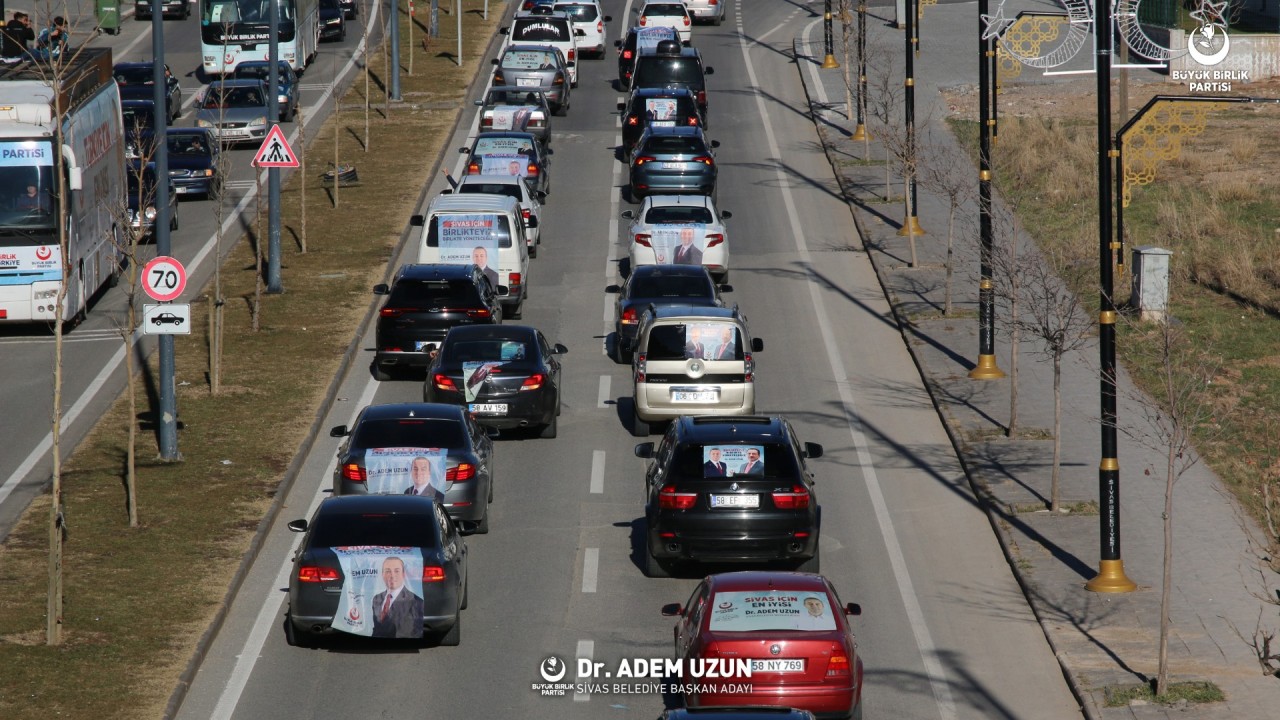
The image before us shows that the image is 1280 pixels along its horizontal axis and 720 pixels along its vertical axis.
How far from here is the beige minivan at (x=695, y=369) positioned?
21984 millimetres

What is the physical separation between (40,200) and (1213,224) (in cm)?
2251

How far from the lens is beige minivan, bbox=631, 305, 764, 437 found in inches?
866

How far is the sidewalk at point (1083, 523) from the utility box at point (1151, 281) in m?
1.64

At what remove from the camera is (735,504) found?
54.3 feet

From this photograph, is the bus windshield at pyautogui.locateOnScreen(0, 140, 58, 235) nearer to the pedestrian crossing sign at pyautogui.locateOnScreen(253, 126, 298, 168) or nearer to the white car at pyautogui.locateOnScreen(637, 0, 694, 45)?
the pedestrian crossing sign at pyautogui.locateOnScreen(253, 126, 298, 168)

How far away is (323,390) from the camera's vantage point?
967 inches

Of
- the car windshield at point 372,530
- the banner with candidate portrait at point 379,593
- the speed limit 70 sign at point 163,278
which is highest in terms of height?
the speed limit 70 sign at point 163,278

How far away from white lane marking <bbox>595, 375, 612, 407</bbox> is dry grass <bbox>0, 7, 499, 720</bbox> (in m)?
4.09

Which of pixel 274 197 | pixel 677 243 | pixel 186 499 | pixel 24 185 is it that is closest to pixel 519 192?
pixel 677 243

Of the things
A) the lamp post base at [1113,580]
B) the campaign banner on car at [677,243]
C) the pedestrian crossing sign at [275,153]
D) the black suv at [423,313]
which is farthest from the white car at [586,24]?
the lamp post base at [1113,580]

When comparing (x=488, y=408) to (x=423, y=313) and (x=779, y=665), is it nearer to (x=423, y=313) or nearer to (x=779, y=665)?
(x=423, y=313)

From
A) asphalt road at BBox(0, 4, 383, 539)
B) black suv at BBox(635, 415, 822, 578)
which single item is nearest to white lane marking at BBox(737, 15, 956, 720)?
black suv at BBox(635, 415, 822, 578)

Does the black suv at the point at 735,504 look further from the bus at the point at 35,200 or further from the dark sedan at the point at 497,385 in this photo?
the bus at the point at 35,200

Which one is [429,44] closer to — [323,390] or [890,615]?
[323,390]
